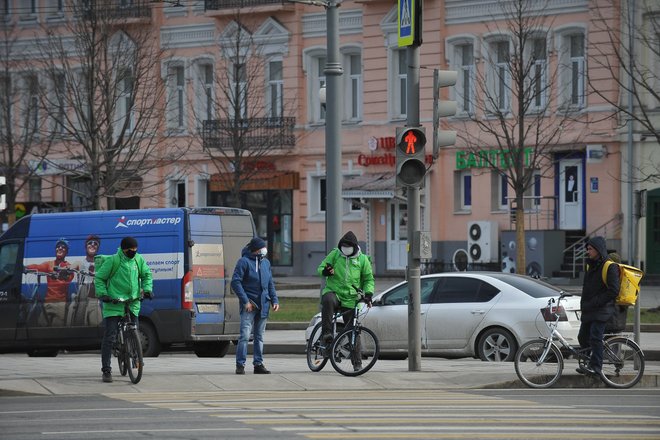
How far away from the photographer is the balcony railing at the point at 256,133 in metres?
49.2

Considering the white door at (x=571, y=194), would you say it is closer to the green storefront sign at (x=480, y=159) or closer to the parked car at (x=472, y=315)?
the green storefront sign at (x=480, y=159)

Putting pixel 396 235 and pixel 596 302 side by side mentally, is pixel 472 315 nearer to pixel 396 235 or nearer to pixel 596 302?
pixel 596 302

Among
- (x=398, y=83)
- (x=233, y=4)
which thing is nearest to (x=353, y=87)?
(x=398, y=83)

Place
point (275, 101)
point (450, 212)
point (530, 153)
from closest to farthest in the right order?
point (530, 153)
point (450, 212)
point (275, 101)

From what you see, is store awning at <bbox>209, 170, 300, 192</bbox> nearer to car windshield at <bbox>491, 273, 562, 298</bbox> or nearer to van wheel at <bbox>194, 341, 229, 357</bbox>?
van wheel at <bbox>194, 341, 229, 357</bbox>

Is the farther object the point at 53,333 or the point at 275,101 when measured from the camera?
the point at 275,101

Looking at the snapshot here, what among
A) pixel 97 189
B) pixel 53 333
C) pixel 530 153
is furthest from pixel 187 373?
pixel 530 153

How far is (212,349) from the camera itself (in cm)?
2469

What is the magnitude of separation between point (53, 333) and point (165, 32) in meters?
30.6

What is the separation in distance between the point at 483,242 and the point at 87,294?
931 inches

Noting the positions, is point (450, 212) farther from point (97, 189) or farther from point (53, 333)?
point (53, 333)

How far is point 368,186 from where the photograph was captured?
4784 centimetres

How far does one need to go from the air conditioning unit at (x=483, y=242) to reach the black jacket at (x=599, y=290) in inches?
1083

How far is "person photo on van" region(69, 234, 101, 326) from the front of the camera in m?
23.5
